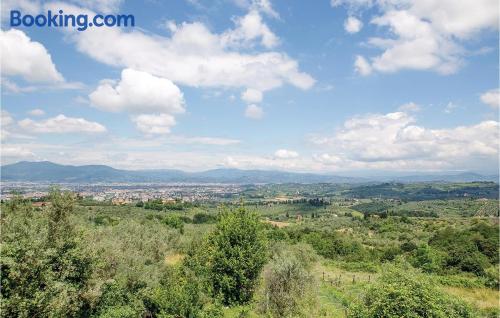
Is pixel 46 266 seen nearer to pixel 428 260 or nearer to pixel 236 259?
pixel 236 259

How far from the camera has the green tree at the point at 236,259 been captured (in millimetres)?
29484

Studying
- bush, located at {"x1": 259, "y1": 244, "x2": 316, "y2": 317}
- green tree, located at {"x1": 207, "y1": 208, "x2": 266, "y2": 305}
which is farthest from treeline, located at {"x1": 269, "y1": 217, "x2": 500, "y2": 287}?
bush, located at {"x1": 259, "y1": 244, "x2": 316, "y2": 317}

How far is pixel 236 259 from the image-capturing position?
29750mm

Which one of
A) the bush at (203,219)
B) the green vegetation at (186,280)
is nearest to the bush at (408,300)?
the green vegetation at (186,280)

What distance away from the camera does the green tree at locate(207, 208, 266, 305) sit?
96.7 ft

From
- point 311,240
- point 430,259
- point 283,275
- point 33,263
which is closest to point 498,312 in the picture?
point 283,275

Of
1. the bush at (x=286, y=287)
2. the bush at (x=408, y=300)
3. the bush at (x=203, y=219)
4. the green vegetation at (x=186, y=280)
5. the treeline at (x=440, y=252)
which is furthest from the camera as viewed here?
the bush at (x=203, y=219)

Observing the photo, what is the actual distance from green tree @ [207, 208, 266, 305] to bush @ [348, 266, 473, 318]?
1507cm

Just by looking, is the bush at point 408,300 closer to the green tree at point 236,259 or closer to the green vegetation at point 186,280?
the green vegetation at point 186,280

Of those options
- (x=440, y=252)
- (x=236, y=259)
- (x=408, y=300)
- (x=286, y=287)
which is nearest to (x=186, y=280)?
(x=236, y=259)

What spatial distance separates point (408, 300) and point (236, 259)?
58.2 ft

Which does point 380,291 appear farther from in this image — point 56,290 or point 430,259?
point 430,259

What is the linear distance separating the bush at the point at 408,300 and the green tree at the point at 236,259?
1507 centimetres

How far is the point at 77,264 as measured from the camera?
2027 cm
